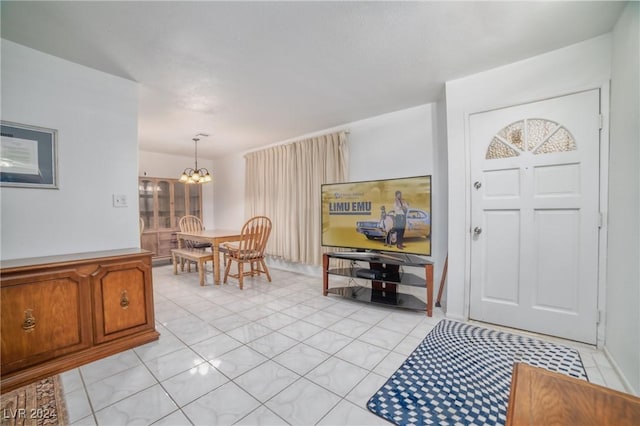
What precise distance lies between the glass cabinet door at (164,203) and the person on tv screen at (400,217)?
478 cm

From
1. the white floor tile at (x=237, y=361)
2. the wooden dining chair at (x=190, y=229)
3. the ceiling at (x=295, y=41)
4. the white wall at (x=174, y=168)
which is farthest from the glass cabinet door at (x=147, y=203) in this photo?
the white floor tile at (x=237, y=361)

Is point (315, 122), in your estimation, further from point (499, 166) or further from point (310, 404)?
point (310, 404)

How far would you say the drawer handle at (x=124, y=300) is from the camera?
2004 mm

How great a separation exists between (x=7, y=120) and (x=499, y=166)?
3862 mm

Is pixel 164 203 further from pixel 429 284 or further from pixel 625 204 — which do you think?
pixel 625 204

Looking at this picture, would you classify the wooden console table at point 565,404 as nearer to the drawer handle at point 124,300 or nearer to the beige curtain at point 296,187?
the drawer handle at point 124,300

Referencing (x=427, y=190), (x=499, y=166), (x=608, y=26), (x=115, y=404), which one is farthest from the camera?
(x=427, y=190)

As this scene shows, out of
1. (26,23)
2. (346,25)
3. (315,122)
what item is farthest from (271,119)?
(26,23)

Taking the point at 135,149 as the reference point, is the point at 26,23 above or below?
above

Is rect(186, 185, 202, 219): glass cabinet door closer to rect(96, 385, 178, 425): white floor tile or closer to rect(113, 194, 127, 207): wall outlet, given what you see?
rect(113, 194, 127, 207): wall outlet

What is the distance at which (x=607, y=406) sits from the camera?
62 centimetres

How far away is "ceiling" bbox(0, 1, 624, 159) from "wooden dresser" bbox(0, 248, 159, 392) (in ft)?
5.19

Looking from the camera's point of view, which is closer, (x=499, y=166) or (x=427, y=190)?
(x=499, y=166)

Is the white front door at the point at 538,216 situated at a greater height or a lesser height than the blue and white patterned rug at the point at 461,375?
greater
